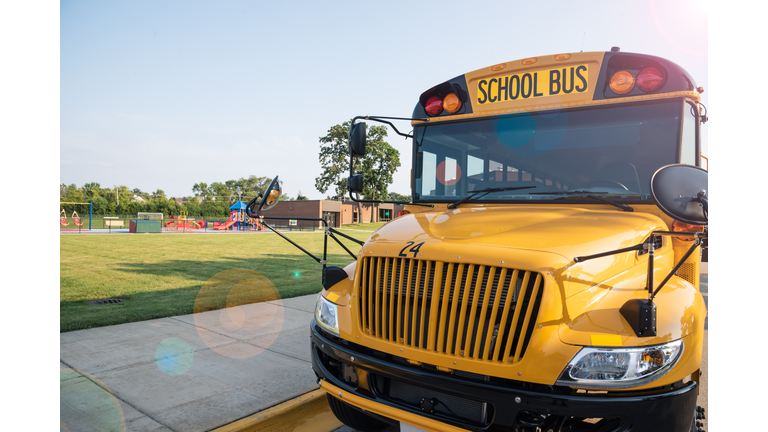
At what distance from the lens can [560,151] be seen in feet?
9.96

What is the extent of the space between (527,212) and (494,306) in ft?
2.97

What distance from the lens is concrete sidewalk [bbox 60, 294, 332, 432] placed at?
9.86 ft

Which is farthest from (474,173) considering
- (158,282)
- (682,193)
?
(158,282)

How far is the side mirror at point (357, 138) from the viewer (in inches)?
147

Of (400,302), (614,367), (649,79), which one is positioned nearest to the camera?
(614,367)

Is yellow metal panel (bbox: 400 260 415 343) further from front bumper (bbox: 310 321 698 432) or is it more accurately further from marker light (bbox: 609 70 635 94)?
marker light (bbox: 609 70 635 94)

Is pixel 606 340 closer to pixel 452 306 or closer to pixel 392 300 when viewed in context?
pixel 452 306

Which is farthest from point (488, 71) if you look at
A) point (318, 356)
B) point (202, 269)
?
point (202, 269)

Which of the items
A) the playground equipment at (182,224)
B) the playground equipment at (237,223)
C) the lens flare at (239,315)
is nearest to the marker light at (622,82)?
the lens flare at (239,315)

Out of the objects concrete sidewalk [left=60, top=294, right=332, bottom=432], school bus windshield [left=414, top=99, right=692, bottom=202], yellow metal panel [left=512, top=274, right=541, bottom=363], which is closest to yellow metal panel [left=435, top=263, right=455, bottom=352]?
yellow metal panel [left=512, top=274, right=541, bottom=363]

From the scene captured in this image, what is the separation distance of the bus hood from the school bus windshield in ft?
0.85

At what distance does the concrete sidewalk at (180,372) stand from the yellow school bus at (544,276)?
1024mm

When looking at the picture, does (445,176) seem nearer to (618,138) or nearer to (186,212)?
(618,138)

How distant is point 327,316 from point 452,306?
927 millimetres
